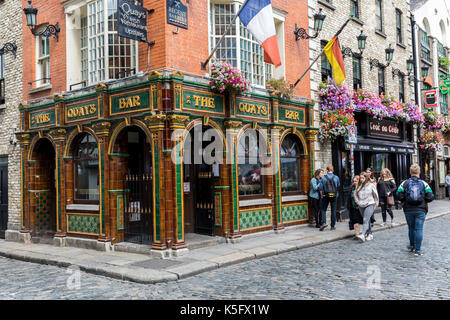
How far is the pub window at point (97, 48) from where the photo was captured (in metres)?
10.6

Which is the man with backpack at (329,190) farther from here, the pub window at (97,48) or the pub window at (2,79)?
the pub window at (2,79)

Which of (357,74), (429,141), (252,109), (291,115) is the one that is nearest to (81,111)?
(252,109)

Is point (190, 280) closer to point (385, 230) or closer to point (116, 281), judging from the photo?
point (116, 281)

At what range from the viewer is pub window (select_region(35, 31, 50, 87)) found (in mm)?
12594

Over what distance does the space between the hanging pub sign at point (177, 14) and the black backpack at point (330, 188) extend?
627 cm

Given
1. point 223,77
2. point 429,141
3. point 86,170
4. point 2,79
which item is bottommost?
point 86,170

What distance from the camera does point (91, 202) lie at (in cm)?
1112

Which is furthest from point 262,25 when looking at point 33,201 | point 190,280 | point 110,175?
point 33,201

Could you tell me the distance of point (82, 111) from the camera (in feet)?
36.1

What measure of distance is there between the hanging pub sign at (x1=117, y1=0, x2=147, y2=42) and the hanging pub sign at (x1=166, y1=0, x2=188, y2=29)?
0.63 m

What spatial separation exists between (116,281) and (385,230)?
902 cm

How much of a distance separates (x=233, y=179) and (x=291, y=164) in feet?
10.6

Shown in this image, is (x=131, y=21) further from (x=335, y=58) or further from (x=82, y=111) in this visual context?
(x=335, y=58)

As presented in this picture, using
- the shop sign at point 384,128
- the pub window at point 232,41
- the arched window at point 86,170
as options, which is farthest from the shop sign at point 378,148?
the arched window at point 86,170
